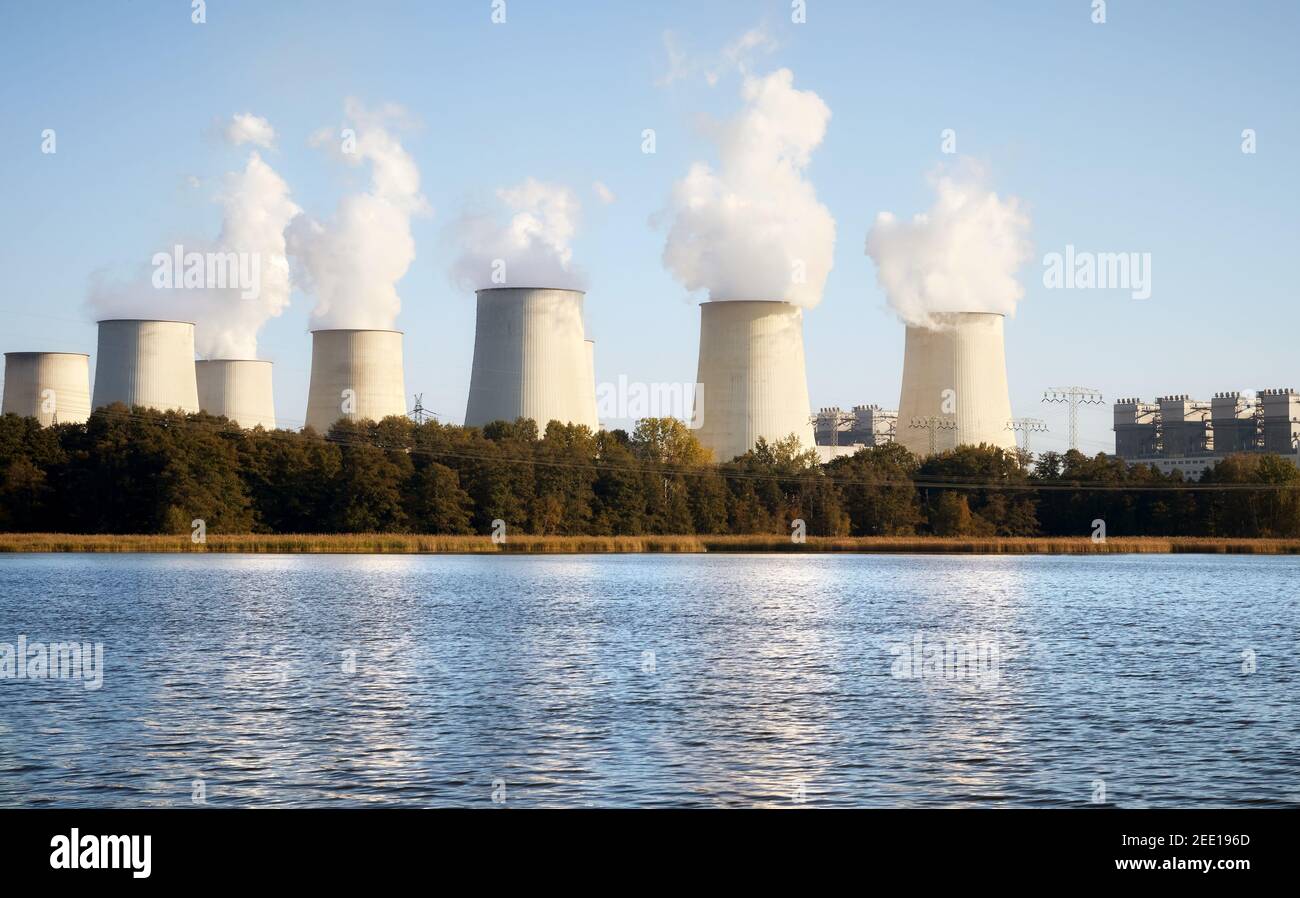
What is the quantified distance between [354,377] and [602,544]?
32.9 ft

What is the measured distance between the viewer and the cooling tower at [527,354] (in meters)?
46.0

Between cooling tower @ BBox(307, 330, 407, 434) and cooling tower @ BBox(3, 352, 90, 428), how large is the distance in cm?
781

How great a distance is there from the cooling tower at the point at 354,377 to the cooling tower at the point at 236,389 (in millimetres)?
5859

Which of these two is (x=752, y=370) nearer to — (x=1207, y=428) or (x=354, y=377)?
(x=354, y=377)

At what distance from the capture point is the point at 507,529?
4922 centimetres

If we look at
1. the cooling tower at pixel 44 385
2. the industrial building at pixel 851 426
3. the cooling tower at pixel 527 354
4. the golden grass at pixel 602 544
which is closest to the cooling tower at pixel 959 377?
the golden grass at pixel 602 544

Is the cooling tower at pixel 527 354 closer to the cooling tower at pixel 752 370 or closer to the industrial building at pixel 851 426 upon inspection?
the cooling tower at pixel 752 370

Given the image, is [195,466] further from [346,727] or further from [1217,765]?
[1217,765]

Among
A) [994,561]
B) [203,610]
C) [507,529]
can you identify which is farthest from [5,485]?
[994,561]

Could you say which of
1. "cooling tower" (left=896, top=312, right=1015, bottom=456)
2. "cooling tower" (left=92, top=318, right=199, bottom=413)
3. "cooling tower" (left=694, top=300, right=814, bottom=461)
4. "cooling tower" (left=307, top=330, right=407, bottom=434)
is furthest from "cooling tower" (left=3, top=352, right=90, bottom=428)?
"cooling tower" (left=896, top=312, right=1015, bottom=456)

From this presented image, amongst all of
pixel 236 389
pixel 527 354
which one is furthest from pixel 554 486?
pixel 236 389

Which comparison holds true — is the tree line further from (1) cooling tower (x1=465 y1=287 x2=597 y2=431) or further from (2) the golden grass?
(1) cooling tower (x1=465 y1=287 x2=597 y2=431)

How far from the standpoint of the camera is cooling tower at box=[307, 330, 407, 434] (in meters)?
50.5
